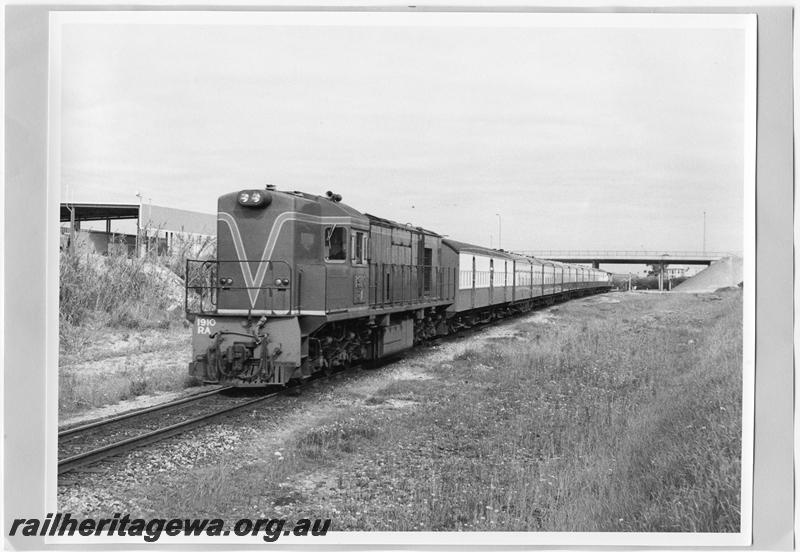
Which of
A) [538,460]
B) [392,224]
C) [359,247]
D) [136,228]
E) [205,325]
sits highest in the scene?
[392,224]

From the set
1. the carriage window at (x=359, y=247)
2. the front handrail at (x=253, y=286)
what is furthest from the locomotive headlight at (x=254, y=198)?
the carriage window at (x=359, y=247)

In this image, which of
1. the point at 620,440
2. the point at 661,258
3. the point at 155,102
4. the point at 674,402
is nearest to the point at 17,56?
the point at 155,102

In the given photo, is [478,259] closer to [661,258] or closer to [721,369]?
[661,258]

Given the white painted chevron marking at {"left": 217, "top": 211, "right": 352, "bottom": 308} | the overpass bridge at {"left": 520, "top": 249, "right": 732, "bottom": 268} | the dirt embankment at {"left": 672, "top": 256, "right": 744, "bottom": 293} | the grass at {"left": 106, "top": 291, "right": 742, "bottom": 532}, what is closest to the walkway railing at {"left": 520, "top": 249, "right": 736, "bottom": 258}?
the overpass bridge at {"left": 520, "top": 249, "right": 732, "bottom": 268}

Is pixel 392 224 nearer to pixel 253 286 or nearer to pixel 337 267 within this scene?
pixel 337 267

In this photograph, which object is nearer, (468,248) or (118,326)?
(118,326)

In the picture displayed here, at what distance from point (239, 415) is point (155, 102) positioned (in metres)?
3.56

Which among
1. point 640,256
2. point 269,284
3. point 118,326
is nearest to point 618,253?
point 640,256

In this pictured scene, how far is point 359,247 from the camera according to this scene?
9547mm

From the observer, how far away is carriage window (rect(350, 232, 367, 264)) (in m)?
9.25

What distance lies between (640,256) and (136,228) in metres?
7.46

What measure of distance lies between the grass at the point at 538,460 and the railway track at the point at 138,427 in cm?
88

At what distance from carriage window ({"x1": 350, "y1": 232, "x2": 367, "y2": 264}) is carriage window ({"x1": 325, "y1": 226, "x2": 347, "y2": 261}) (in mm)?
181

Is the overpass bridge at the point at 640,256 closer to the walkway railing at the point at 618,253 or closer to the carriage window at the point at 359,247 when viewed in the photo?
the walkway railing at the point at 618,253
